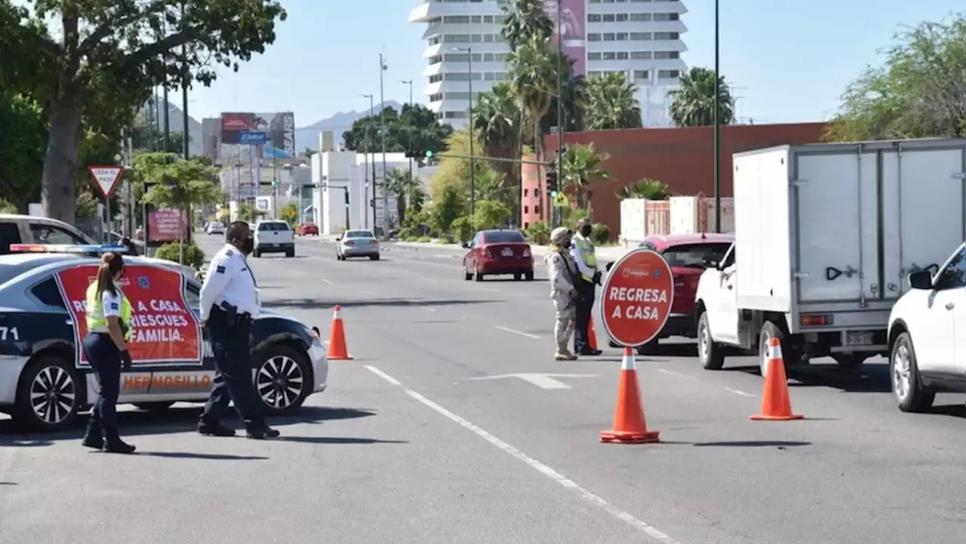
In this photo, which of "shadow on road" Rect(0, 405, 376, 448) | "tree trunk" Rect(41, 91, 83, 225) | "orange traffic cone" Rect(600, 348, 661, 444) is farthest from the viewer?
"tree trunk" Rect(41, 91, 83, 225)

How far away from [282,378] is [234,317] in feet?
7.25

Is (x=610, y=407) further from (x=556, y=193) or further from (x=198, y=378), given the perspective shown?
(x=556, y=193)

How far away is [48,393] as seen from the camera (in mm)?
14703

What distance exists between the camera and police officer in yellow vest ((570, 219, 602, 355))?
22484mm

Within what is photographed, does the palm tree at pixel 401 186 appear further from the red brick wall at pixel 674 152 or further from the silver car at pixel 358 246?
the silver car at pixel 358 246

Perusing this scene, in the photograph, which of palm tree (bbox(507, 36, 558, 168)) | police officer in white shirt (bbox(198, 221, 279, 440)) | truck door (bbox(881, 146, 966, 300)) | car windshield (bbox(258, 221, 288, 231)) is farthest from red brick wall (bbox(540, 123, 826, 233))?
police officer in white shirt (bbox(198, 221, 279, 440))

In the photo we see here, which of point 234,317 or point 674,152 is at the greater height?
point 674,152

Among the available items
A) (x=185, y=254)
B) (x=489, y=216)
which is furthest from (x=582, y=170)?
(x=185, y=254)

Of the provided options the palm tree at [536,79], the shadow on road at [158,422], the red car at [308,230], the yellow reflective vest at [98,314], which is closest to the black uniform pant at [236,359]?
the yellow reflective vest at [98,314]

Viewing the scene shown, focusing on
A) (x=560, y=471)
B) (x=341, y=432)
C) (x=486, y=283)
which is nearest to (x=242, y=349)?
(x=341, y=432)

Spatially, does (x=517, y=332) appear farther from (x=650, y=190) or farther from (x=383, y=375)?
(x=650, y=190)

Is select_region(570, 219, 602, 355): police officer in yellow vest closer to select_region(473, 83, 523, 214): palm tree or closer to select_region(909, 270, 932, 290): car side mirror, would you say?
select_region(909, 270, 932, 290): car side mirror

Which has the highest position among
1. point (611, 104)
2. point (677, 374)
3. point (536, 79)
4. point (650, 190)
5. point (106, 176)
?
point (536, 79)

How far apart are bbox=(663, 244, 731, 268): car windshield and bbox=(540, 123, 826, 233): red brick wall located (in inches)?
2607
